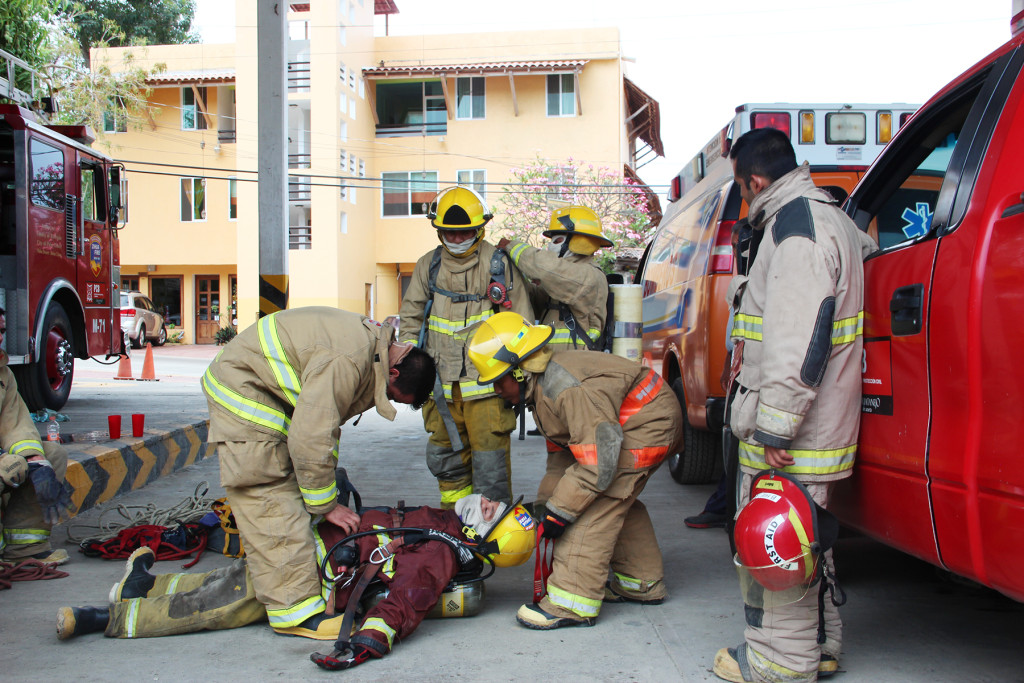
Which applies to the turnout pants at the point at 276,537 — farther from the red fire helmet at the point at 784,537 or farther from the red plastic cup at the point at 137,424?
the red plastic cup at the point at 137,424

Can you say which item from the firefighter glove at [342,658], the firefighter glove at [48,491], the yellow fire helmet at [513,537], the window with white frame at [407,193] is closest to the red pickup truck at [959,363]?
the yellow fire helmet at [513,537]

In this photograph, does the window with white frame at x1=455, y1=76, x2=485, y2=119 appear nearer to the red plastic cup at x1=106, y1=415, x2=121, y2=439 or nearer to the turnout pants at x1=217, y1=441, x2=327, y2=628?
the red plastic cup at x1=106, y1=415, x2=121, y2=439

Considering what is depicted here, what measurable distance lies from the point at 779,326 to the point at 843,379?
11.9 inches

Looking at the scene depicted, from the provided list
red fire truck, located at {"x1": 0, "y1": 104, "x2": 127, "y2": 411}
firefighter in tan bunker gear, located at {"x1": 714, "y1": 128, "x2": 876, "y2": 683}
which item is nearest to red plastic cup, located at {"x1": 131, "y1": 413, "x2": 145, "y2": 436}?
red fire truck, located at {"x1": 0, "y1": 104, "x2": 127, "y2": 411}

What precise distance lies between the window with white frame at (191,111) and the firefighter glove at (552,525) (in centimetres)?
2788

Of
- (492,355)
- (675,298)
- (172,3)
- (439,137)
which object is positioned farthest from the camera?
(172,3)

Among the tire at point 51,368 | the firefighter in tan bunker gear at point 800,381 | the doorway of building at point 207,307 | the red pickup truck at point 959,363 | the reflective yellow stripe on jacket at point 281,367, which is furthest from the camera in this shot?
the doorway of building at point 207,307

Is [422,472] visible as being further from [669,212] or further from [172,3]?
[172,3]

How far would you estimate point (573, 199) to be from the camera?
24078 mm

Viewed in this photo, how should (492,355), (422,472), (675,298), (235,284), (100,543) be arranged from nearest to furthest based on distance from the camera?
(492,355) < (100,543) < (675,298) < (422,472) < (235,284)

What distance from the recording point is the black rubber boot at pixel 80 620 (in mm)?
3127

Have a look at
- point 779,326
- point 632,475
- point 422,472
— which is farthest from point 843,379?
point 422,472

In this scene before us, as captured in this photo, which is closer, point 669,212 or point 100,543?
point 100,543

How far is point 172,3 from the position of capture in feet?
114
